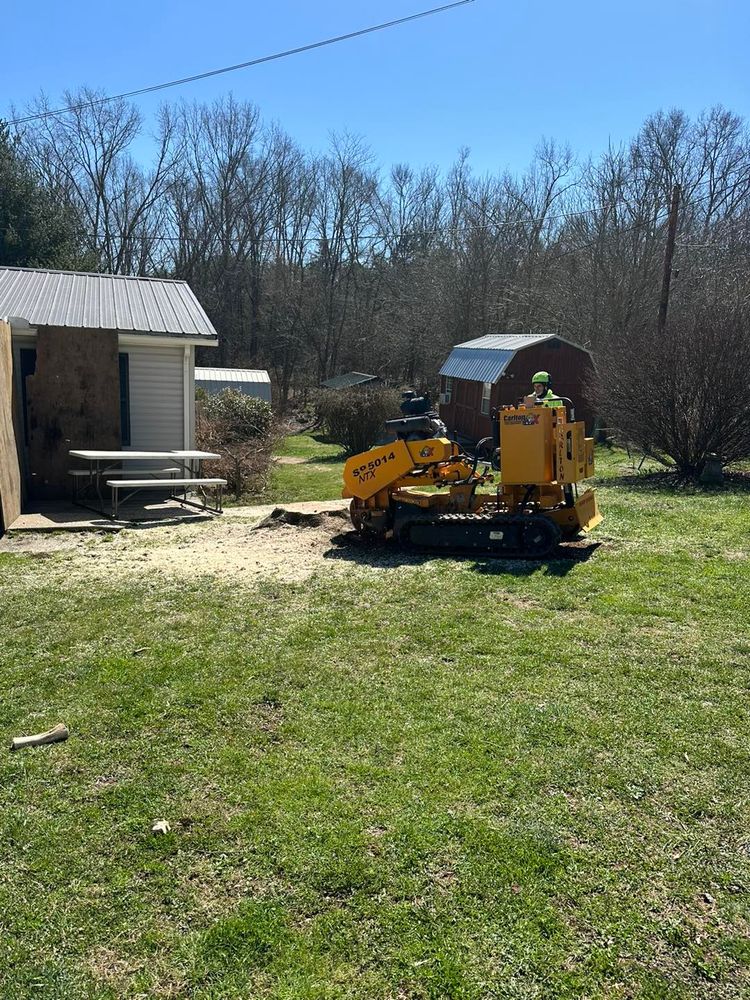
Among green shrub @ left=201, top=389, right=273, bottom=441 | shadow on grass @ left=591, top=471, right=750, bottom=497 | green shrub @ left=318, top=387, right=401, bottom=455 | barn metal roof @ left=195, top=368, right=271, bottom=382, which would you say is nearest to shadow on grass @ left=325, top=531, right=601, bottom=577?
shadow on grass @ left=591, top=471, right=750, bottom=497

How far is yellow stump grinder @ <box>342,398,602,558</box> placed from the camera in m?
7.48

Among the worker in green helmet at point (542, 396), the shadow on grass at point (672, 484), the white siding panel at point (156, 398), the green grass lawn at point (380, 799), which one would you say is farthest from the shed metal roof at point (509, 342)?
the green grass lawn at point (380, 799)

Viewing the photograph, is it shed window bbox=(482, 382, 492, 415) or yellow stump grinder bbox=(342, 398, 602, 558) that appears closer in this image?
yellow stump grinder bbox=(342, 398, 602, 558)

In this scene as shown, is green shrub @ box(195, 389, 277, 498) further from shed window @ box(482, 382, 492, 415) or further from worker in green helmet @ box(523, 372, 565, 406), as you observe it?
worker in green helmet @ box(523, 372, 565, 406)

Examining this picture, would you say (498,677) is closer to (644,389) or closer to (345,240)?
(644,389)

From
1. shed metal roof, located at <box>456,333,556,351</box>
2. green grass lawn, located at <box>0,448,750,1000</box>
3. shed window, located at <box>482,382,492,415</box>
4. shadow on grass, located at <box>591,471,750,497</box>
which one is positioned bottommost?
green grass lawn, located at <box>0,448,750,1000</box>

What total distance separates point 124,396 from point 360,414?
806 cm

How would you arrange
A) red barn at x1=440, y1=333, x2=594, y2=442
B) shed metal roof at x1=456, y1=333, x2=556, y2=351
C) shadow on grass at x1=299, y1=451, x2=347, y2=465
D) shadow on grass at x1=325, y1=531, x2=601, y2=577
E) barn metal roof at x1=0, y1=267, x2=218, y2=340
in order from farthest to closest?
1. shed metal roof at x1=456, y1=333, x2=556, y2=351
2. red barn at x1=440, y1=333, x2=594, y2=442
3. shadow on grass at x1=299, y1=451, x2=347, y2=465
4. barn metal roof at x1=0, y1=267, x2=218, y2=340
5. shadow on grass at x1=325, y1=531, x2=601, y2=577

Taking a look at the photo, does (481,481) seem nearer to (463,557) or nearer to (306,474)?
(463,557)

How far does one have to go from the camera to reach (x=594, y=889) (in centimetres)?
286

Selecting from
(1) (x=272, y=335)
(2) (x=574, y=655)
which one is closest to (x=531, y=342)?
(2) (x=574, y=655)

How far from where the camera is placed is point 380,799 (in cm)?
344

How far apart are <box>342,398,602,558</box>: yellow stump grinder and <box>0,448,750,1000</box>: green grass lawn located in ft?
5.02

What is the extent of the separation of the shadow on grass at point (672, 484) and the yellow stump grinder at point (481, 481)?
528cm
